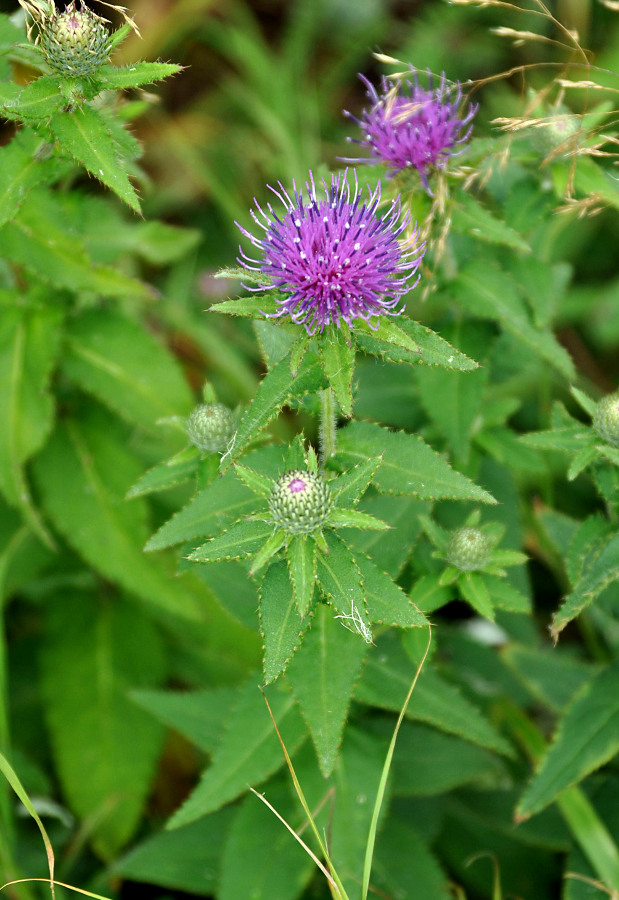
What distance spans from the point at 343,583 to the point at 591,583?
861mm

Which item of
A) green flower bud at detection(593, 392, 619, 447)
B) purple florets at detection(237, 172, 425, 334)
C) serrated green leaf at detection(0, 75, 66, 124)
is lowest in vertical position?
green flower bud at detection(593, 392, 619, 447)

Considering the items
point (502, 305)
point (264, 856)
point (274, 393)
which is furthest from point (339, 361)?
point (264, 856)

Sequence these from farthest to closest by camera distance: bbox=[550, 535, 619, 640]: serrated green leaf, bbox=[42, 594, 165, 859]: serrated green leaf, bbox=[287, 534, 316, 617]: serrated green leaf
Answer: bbox=[42, 594, 165, 859]: serrated green leaf, bbox=[550, 535, 619, 640]: serrated green leaf, bbox=[287, 534, 316, 617]: serrated green leaf

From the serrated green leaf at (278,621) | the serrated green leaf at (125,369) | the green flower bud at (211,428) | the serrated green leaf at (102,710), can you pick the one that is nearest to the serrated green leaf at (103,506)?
the serrated green leaf at (125,369)

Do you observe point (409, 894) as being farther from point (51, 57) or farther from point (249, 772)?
point (51, 57)

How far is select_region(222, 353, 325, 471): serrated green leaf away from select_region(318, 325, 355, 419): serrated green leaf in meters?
0.06

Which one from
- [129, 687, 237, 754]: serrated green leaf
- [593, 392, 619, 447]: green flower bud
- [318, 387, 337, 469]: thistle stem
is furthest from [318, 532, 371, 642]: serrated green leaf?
[129, 687, 237, 754]: serrated green leaf

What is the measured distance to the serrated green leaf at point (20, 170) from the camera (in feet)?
8.80

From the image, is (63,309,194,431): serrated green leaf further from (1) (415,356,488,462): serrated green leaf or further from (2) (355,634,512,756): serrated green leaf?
(2) (355,634,512,756): serrated green leaf

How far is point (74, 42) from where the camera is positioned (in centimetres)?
249

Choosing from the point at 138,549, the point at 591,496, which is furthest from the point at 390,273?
the point at 591,496

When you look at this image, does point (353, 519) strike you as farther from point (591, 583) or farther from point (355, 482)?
point (591, 583)

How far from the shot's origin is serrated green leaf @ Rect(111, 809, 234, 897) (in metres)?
3.32

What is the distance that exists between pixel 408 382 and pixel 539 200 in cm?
100
